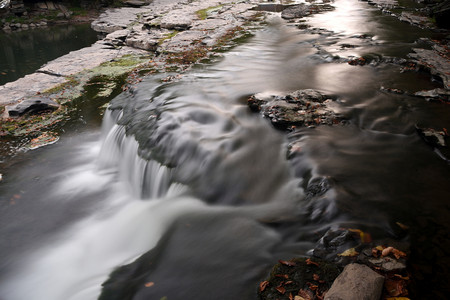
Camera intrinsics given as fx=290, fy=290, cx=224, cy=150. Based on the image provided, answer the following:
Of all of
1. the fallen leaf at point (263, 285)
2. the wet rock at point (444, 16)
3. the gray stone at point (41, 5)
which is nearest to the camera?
the fallen leaf at point (263, 285)

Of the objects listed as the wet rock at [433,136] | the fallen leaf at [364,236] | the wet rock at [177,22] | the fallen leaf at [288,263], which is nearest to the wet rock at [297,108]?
the wet rock at [433,136]

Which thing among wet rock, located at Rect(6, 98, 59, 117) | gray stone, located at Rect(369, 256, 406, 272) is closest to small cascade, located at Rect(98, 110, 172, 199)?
wet rock, located at Rect(6, 98, 59, 117)

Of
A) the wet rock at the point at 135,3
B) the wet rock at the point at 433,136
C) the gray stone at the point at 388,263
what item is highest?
the wet rock at the point at 135,3

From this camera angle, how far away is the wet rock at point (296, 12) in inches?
589

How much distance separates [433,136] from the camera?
4.70m

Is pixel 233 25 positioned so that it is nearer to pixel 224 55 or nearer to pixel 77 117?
pixel 224 55

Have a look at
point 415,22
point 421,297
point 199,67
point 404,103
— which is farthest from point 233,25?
point 421,297

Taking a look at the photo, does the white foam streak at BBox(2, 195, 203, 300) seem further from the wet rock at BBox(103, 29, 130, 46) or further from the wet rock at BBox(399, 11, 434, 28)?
the wet rock at BBox(399, 11, 434, 28)

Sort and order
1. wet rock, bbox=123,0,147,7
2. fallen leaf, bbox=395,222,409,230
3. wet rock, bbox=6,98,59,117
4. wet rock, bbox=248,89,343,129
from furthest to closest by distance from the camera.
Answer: wet rock, bbox=123,0,147,7 < wet rock, bbox=6,98,59,117 < wet rock, bbox=248,89,343,129 < fallen leaf, bbox=395,222,409,230

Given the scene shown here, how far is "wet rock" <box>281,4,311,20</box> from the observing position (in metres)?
15.0

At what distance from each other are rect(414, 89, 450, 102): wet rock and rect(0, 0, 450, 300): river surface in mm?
240

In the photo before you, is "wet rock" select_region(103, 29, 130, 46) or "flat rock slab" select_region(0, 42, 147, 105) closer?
"flat rock slab" select_region(0, 42, 147, 105)

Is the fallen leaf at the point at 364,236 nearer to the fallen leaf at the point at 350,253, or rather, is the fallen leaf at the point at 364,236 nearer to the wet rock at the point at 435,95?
the fallen leaf at the point at 350,253

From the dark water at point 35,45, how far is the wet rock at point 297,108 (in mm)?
13733
